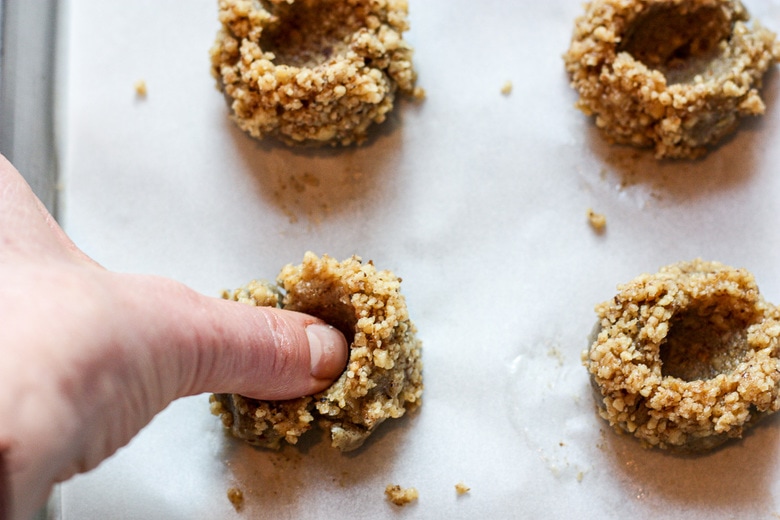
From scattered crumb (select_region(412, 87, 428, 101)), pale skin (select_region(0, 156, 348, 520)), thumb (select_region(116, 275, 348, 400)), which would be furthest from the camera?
scattered crumb (select_region(412, 87, 428, 101))

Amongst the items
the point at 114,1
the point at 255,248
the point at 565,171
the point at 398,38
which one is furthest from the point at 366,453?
the point at 114,1

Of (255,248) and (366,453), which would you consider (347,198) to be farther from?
(366,453)

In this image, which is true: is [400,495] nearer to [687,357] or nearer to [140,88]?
[687,357]

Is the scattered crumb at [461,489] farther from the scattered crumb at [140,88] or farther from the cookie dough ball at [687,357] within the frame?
the scattered crumb at [140,88]

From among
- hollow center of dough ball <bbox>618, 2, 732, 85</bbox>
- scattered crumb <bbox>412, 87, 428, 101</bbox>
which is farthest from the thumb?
hollow center of dough ball <bbox>618, 2, 732, 85</bbox>

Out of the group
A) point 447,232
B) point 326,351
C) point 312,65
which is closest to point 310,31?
point 312,65

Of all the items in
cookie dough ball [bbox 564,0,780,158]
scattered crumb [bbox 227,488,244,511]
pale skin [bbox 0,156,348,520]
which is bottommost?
scattered crumb [bbox 227,488,244,511]

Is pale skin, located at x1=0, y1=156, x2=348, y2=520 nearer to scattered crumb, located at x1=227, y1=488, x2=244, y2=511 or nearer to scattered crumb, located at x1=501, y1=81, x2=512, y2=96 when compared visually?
scattered crumb, located at x1=227, y1=488, x2=244, y2=511

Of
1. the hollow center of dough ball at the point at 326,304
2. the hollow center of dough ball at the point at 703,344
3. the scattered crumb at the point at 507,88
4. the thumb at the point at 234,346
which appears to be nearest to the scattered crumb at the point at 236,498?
the thumb at the point at 234,346
